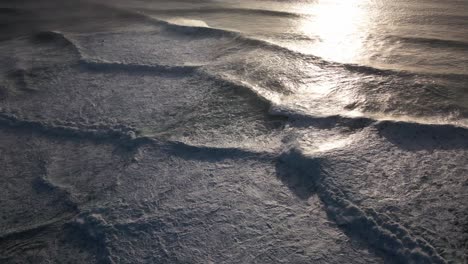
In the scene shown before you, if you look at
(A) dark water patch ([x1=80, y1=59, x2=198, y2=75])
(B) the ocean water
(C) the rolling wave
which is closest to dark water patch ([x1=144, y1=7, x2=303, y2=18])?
(B) the ocean water

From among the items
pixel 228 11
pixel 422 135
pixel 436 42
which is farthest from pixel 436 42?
pixel 228 11

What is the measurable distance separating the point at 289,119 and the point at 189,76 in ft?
1.63

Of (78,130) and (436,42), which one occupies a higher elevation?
(436,42)

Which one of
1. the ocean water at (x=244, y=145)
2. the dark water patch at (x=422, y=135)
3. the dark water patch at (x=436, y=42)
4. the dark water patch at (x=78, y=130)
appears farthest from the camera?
the dark water patch at (x=436, y=42)

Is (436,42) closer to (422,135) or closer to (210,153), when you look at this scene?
(422,135)

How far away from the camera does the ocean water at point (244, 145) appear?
2.63ft

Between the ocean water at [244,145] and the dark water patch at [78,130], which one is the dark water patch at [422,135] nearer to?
the ocean water at [244,145]

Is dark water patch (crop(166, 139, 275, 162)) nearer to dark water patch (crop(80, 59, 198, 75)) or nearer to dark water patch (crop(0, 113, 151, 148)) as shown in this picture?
dark water patch (crop(0, 113, 151, 148))

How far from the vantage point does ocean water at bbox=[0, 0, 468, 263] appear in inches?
31.5

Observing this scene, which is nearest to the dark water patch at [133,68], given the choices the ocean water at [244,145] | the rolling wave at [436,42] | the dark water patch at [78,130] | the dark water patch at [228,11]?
the ocean water at [244,145]

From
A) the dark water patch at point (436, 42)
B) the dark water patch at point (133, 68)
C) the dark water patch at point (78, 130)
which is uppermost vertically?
the dark water patch at point (436, 42)

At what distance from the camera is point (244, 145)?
42.1 inches

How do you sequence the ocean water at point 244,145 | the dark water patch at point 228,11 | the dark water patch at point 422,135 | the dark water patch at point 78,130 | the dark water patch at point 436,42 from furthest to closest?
the dark water patch at point 228,11 → the dark water patch at point 436,42 → the dark water patch at point 78,130 → the dark water patch at point 422,135 → the ocean water at point 244,145

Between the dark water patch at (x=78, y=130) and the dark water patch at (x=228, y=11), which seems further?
the dark water patch at (x=228, y=11)
